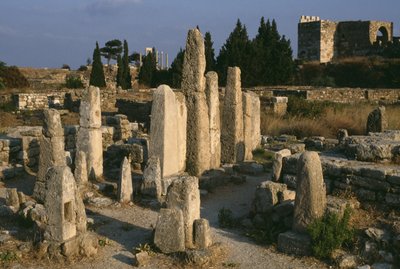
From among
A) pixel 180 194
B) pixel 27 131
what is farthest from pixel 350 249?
pixel 27 131

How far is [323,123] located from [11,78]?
27.9 m

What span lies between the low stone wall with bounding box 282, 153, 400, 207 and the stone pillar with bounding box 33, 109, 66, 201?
4.83m

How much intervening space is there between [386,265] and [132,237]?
158 inches

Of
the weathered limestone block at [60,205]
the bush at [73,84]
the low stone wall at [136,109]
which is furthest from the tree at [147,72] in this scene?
the weathered limestone block at [60,205]

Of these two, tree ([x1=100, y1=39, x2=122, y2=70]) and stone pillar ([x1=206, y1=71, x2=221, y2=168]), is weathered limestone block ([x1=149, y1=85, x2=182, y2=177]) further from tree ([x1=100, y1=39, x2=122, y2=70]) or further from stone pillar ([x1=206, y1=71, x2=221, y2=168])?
tree ([x1=100, y1=39, x2=122, y2=70])

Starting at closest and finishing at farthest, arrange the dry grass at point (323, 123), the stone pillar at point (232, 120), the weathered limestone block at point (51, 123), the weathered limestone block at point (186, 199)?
the weathered limestone block at point (186, 199), the weathered limestone block at point (51, 123), the stone pillar at point (232, 120), the dry grass at point (323, 123)

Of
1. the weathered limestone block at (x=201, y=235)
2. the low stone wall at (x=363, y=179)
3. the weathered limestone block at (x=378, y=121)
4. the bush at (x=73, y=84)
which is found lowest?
the weathered limestone block at (x=201, y=235)

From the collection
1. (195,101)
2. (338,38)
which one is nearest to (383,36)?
(338,38)

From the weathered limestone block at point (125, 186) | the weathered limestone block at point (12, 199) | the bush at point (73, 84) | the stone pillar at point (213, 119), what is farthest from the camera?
the bush at point (73, 84)

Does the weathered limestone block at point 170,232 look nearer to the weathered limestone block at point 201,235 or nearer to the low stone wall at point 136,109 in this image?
the weathered limestone block at point 201,235

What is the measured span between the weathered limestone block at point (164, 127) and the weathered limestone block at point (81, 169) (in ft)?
4.87

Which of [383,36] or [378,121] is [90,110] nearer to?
[378,121]

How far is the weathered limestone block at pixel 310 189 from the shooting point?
7.86 meters

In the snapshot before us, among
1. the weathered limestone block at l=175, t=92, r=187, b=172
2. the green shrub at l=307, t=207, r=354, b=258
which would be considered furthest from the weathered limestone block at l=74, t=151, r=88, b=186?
the green shrub at l=307, t=207, r=354, b=258
